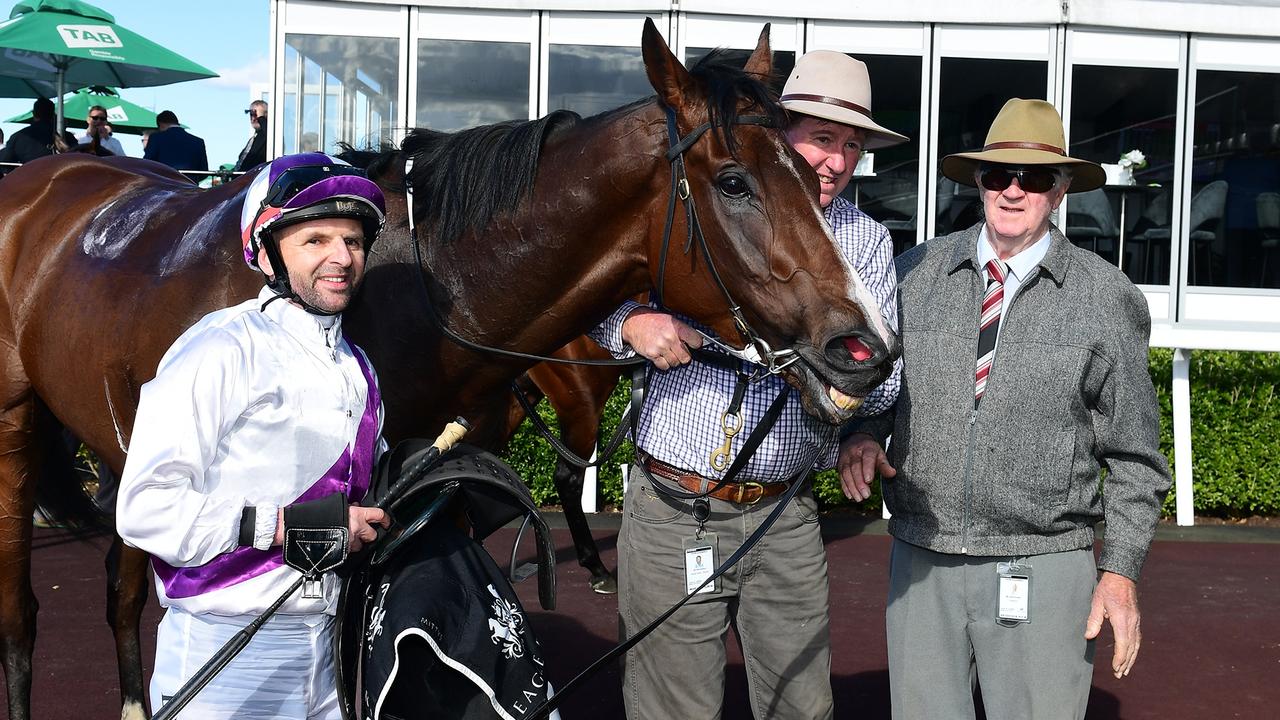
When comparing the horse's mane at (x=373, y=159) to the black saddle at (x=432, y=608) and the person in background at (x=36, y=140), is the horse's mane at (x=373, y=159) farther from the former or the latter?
the person in background at (x=36, y=140)

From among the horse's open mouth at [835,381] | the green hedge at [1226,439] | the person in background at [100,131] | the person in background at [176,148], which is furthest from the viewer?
the person in background at [100,131]

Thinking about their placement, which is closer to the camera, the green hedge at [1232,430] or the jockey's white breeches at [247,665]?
the jockey's white breeches at [247,665]

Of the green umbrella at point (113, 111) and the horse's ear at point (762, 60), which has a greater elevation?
the green umbrella at point (113, 111)

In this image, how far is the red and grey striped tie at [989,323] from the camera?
2654mm

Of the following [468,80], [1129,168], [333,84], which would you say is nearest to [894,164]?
[1129,168]

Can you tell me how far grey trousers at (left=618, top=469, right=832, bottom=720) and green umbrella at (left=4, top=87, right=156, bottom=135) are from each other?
55.5 feet

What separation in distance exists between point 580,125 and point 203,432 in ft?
4.01

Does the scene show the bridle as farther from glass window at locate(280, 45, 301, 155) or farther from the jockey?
glass window at locate(280, 45, 301, 155)

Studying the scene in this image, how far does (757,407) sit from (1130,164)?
279 inches

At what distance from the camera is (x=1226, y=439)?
25.8ft

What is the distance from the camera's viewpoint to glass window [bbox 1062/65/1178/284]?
8.42 metres

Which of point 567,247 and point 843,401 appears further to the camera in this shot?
point 567,247

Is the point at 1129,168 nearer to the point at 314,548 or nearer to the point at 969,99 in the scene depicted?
the point at 969,99

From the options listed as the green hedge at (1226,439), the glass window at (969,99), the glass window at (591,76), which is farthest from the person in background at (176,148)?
the glass window at (969,99)
